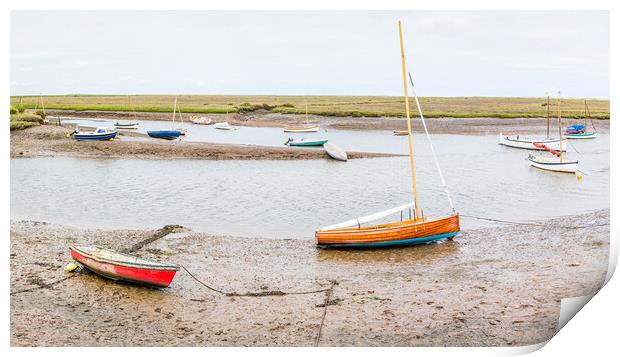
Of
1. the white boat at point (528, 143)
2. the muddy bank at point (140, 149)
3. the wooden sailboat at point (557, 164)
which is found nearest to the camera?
the wooden sailboat at point (557, 164)

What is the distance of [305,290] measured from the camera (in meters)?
9.09

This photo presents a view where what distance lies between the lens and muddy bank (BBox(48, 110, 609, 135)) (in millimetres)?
40312

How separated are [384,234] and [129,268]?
480 cm

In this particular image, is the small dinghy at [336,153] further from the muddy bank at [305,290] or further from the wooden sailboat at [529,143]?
the muddy bank at [305,290]

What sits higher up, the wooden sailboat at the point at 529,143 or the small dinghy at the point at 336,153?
the wooden sailboat at the point at 529,143

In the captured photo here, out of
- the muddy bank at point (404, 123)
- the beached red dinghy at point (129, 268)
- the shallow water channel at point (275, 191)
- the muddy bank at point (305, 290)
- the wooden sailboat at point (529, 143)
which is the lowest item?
the muddy bank at point (305, 290)

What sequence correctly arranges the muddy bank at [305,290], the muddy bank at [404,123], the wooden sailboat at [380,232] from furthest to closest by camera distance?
1. the muddy bank at [404,123]
2. the wooden sailboat at [380,232]
3. the muddy bank at [305,290]

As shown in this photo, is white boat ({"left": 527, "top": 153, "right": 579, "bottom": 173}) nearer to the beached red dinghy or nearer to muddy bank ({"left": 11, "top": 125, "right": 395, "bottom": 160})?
muddy bank ({"left": 11, "top": 125, "right": 395, "bottom": 160})

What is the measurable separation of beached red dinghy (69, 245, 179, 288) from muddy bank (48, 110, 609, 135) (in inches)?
1306

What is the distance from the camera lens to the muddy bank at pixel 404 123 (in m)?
40.3

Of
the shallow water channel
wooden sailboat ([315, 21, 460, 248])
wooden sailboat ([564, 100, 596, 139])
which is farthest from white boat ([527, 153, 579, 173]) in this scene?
wooden sailboat ([315, 21, 460, 248])

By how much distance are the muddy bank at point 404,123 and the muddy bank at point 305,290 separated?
29397mm

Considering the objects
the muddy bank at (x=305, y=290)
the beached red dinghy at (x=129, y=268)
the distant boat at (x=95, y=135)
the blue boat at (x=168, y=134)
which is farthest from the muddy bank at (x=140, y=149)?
the beached red dinghy at (x=129, y=268)

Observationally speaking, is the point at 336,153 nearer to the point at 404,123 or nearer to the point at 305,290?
the point at 305,290
